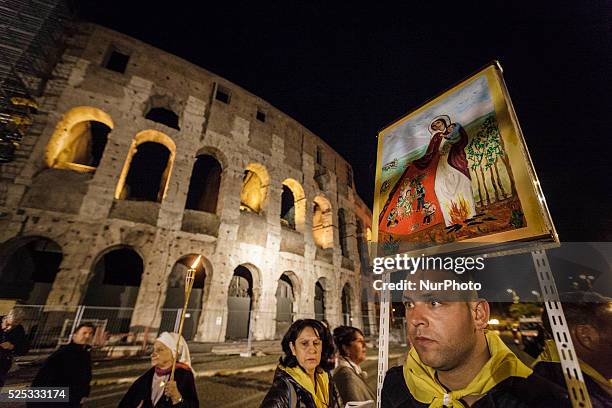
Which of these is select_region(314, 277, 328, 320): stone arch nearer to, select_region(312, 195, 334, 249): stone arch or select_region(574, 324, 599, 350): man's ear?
select_region(312, 195, 334, 249): stone arch

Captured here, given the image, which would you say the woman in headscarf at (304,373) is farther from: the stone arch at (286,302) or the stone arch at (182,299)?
the stone arch at (286,302)

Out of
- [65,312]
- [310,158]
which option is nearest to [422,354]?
[65,312]

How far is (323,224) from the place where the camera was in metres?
16.9

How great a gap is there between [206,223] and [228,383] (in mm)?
6975

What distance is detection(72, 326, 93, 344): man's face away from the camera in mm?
3549

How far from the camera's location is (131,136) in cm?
1045

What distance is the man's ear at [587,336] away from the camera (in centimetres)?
251

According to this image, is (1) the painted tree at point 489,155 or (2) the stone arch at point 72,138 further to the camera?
(2) the stone arch at point 72,138

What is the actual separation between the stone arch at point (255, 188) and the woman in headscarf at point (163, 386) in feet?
35.7

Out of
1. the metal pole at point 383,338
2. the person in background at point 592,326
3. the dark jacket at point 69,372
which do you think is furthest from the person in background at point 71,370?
the person in background at point 592,326

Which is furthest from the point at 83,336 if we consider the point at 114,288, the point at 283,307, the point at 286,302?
the point at 286,302

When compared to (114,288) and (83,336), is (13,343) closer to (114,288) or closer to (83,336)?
(83,336)

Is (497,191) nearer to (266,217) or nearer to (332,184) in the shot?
(266,217)

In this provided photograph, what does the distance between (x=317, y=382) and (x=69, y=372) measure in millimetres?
3736
